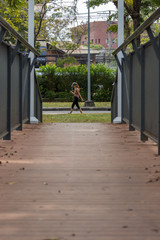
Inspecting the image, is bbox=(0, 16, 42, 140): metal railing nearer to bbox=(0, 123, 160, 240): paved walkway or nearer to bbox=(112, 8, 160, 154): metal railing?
bbox=(0, 123, 160, 240): paved walkway

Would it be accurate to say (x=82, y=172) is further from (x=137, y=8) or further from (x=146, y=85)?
(x=137, y=8)

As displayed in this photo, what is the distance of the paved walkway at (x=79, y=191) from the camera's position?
3.39 meters

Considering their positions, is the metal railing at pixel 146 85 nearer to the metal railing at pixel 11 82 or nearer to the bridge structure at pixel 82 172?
the bridge structure at pixel 82 172

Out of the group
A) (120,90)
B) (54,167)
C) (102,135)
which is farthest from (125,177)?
(120,90)

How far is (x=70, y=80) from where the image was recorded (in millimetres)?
38375

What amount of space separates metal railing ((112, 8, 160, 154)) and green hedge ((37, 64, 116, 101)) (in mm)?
27760

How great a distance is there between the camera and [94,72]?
38.3m

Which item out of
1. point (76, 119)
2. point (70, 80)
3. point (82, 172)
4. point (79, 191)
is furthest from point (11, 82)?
point (70, 80)

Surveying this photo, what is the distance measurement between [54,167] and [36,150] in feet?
4.68

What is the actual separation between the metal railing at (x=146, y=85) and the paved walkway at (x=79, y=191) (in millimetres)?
339

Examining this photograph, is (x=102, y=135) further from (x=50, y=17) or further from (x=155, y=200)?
(x=50, y=17)

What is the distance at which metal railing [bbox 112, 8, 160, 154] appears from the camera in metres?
6.47

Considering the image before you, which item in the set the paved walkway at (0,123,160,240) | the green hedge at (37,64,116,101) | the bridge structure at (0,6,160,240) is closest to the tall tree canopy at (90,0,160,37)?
the green hedge at (37,64,116,101)

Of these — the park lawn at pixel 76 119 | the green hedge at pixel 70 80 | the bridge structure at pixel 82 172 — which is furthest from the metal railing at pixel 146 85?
the green hedge at pixel 70 80
